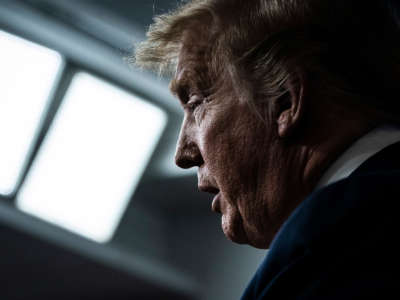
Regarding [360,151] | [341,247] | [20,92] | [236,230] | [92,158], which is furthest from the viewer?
[92,158]

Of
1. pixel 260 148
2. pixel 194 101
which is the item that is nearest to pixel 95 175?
pixel 194 101

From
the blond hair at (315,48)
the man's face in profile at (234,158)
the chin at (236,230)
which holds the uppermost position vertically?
the blond hair at (315,48)

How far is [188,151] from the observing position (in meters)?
0.93

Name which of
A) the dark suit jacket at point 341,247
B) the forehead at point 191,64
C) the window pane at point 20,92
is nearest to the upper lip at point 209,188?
the forehead at point 191,64

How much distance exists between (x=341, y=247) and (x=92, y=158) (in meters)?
2.14

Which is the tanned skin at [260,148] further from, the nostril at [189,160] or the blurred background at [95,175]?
the blurred background at [95,175]

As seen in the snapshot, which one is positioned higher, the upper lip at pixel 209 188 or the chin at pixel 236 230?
the upper lip at pixel 209 188

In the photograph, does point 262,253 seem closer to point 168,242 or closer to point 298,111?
point 168,242

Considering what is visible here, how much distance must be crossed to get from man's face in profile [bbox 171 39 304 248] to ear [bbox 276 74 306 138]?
18 mm

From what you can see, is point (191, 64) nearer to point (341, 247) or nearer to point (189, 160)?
point (189, 160)

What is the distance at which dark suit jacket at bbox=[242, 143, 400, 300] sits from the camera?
23.5 inches

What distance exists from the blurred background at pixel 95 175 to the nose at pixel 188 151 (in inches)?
37.2

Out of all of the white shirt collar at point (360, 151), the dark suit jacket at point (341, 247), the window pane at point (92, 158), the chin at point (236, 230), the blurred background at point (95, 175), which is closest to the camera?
the dark suit jacket at point (341, 247)

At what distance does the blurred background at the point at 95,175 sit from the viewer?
7.18ft
